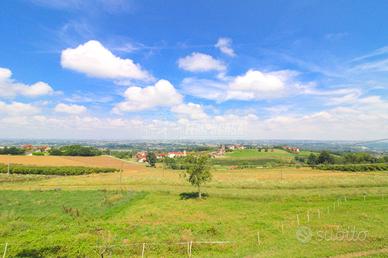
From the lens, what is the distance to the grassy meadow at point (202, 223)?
1702 cm

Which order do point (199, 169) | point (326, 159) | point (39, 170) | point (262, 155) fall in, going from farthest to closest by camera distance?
point (262, 155)
point (326, 159)
point (39, 170)
point (199, 169)

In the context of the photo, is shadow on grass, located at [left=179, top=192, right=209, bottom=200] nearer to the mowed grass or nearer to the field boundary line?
the field boundary line

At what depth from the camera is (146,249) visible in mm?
17359

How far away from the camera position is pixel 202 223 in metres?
23.4

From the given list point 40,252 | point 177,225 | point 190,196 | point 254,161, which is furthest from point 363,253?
point 254,161

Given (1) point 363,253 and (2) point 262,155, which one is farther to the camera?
(2) point 262,155

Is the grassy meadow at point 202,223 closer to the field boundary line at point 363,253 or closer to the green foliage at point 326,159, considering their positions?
the field boundary line at point 363,253

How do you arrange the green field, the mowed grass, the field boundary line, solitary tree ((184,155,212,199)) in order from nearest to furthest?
the field boundary line < solitary tree ((184,155,212,199)) < the green field < the mowed grass

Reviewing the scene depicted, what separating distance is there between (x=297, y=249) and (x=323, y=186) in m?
32.4

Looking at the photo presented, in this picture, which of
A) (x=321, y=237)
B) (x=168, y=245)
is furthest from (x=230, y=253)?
(x=321, y=237)

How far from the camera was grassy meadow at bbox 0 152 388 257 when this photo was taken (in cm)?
1702

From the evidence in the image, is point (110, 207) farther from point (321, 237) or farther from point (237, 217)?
point (321, 237)

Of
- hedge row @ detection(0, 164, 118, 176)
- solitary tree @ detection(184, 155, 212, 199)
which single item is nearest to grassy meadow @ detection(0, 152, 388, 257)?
solitary tree @ detection(184, 155, 212, 199)

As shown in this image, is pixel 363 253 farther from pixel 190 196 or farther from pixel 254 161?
pixel 254 161
